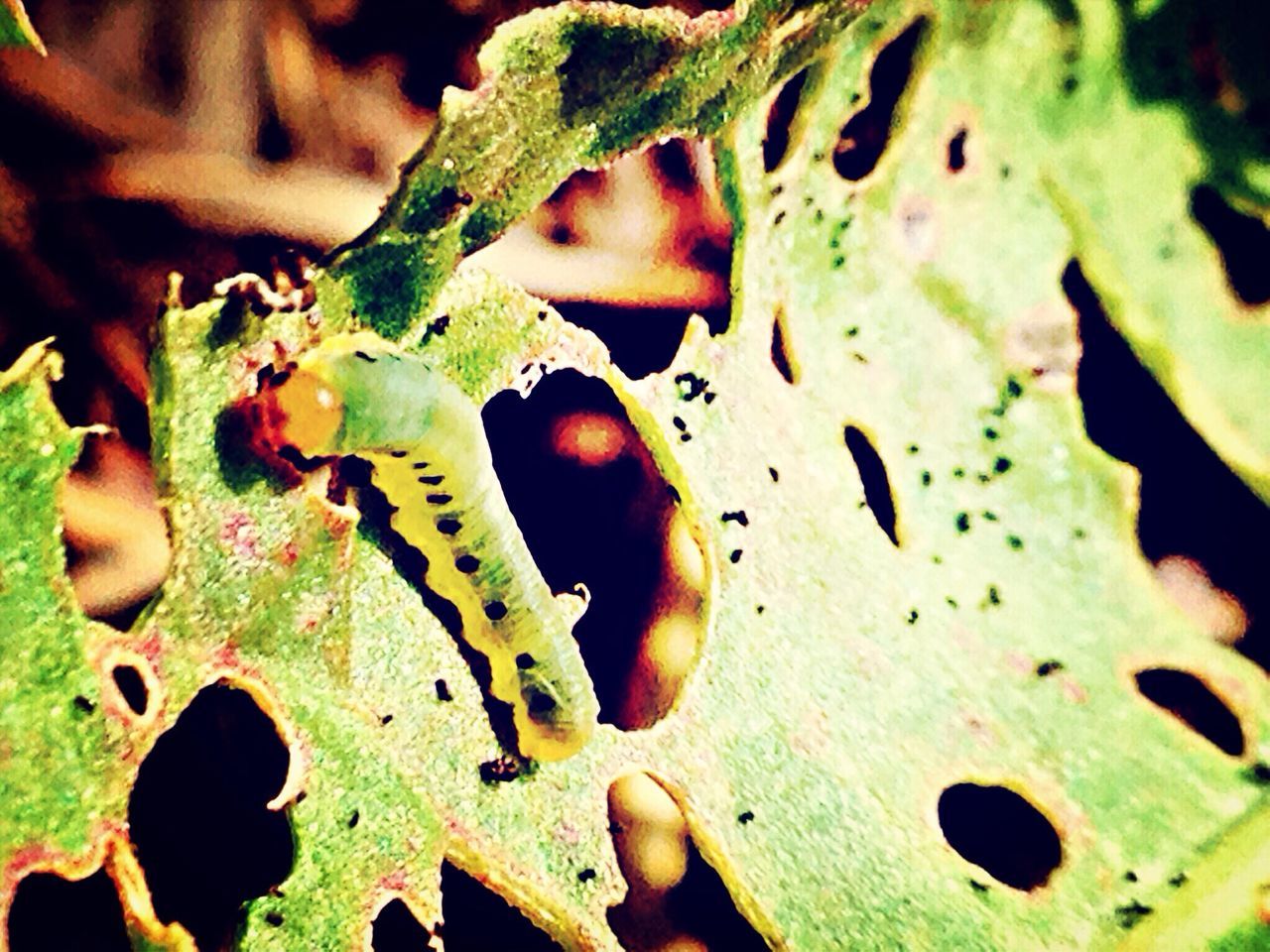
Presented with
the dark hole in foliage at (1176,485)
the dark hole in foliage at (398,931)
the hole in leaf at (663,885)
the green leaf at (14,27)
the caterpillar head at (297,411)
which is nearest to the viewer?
the green leaf at (14,27)

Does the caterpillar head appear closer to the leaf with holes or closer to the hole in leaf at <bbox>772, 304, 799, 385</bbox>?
the leaf with holes

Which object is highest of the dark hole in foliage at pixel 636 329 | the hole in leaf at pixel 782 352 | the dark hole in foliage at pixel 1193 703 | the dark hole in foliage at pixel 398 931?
the hole in leaf at pixel 782 352

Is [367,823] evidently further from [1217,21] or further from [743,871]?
[1217,21]

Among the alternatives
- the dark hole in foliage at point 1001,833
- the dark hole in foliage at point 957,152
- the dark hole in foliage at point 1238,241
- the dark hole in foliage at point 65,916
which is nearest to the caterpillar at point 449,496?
the dark hole in foliage at point 65,916

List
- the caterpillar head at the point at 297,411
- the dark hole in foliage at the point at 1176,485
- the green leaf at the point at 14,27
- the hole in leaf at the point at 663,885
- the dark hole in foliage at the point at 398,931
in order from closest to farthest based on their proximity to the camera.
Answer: the green leaf at the point at 14,27
the caterpillar head at the point at 297,411
the dark hole in foliage at the point at 398,931
the hole in leaf at the point at 663,885
the dark hole in foliage at the point at 1176,485

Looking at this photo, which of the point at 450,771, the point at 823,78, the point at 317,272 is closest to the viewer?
the point at 317,272

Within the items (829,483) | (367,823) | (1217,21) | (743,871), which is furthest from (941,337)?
(367,823)

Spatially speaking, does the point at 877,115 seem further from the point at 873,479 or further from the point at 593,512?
the point at 593,512

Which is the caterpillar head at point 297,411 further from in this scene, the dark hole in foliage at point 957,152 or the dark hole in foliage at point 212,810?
the dark hole in foliage at point 957,152
